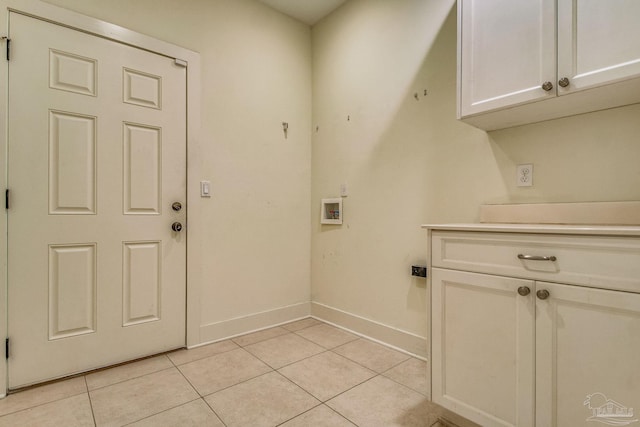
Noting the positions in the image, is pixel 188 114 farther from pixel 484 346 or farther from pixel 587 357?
pixel 587 357

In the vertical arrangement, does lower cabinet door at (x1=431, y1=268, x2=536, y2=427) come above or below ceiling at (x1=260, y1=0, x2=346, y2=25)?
below

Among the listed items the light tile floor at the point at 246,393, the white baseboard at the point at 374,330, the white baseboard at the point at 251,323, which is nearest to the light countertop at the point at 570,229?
the light tile floor at the point at 246,393

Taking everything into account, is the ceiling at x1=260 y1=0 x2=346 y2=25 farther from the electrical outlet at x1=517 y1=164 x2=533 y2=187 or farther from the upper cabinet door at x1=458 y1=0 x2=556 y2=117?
the electrical outlet at x1=517 y1=164 x2=533 y2=187

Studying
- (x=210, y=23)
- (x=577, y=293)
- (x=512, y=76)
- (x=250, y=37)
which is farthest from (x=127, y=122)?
(x=577, y=293)

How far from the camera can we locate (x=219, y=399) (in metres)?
1.63

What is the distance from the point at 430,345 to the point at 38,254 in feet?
7.01

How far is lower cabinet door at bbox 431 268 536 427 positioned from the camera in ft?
3.79

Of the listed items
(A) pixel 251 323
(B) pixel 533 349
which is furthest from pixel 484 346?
(A) pixel 251 323

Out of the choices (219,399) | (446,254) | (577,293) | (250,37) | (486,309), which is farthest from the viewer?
(250,37)

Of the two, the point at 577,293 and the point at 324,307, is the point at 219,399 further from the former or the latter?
the point at 577,293

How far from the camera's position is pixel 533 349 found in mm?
1134

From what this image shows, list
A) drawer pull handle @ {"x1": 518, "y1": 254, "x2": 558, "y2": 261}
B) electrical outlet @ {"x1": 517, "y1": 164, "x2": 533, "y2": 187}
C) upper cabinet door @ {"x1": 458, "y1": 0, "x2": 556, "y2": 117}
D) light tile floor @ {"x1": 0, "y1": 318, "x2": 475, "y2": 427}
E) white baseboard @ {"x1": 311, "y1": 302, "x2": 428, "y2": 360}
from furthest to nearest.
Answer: white baseboard @ {"x1": 311, "y1": 302, "x2": 428, "y2": 360}
electrical outlet @ {"x1": 517, "y1": 164, "x2": 533, "y2": 187}
light tile floor @ {"x1": 0, "y1": 318, "x2": 475, "y2": 427}
upper cabinet door @ {"x1": 458, "y1": 0, "x2": 556, "y2": 117}
drawer pull handle @ {"x1": 518, "y1": 254, "x2": 558, "y2": 261}

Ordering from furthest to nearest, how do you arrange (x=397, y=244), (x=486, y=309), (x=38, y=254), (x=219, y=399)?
(x=397, y=244)
(x=38, y=254)
(x=219, y=399)
(x=486, y=309)

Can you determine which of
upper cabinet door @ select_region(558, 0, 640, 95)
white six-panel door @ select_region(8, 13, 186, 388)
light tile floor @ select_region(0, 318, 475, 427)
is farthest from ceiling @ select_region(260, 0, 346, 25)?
Result: light tile floor @ select_region(0, 318, 475, 427)
